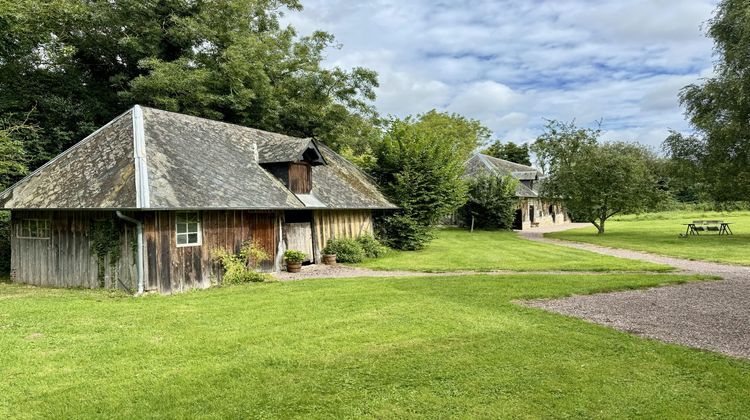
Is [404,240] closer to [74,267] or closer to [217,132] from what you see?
[217,132]

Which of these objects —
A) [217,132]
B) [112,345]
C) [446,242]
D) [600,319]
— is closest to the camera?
[112,345]

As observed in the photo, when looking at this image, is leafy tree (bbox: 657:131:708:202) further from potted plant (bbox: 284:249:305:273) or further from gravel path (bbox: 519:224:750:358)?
potted plant (bbox: 284:249:305:273)

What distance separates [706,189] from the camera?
2902 centimetres

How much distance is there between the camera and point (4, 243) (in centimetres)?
1850

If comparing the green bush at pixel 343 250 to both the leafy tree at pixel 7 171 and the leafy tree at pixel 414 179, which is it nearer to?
the leafy tree at pixel 414 179

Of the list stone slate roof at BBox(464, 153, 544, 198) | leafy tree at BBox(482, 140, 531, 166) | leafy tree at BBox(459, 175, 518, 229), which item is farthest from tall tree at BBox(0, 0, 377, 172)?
leafy tree at BBox(482, 140, 531, 166)

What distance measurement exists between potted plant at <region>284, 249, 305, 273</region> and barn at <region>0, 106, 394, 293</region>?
12.5 inches

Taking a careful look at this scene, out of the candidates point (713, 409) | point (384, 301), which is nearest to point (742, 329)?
point (713, 409)

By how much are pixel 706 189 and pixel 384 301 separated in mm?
27655

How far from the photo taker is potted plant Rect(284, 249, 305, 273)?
55.2ft

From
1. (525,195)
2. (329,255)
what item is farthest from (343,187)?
(525,195)

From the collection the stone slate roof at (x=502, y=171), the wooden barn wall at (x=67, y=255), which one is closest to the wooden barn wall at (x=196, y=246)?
the wooden barn wall at (x=67, y=255)

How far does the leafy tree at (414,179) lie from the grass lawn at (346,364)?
13.2 m

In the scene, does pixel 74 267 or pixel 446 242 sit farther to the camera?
pixel 446 242
